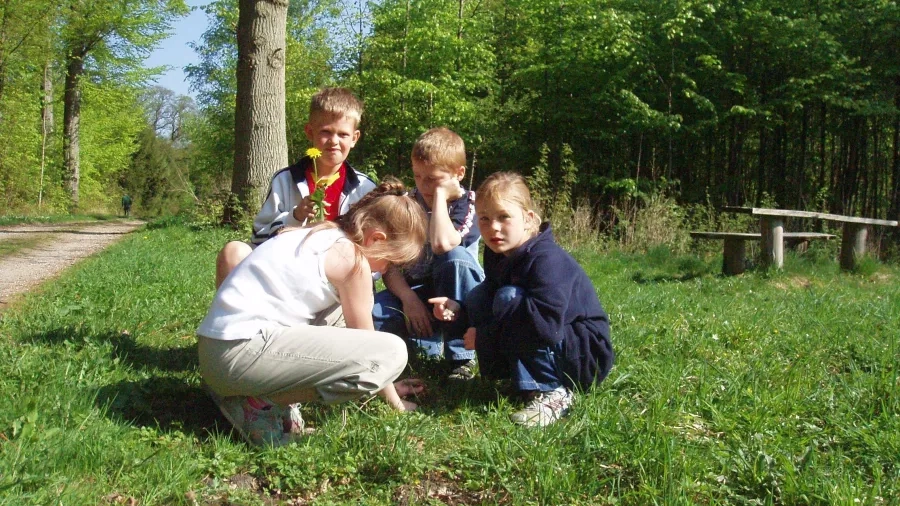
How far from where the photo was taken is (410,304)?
3.62 metres

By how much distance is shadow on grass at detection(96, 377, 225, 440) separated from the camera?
2904 millimetres

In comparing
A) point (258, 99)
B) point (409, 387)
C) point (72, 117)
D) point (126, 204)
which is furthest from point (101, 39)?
point (409, 387)

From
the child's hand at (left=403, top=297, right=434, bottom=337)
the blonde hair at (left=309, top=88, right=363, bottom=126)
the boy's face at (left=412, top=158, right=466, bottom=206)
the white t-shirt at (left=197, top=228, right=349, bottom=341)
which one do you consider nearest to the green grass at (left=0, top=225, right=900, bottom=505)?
the child's hand at (left=403, top=297, right=434, bottom=337)

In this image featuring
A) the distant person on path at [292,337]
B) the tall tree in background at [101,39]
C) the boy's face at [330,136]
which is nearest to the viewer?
the distant person on path at [292,337]

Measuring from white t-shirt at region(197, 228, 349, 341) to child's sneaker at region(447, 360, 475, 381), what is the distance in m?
1.04

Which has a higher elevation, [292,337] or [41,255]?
[292,337]

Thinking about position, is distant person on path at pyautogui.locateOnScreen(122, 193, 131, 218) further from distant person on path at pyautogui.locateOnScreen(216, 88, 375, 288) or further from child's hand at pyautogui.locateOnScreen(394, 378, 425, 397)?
child's hand at pyautogui.locateOnScreen(394, 378, 425, 397)

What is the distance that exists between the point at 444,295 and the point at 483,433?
98 cm

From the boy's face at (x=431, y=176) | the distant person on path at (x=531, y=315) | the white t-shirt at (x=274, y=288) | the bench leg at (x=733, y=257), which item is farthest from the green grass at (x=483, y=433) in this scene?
the bench leg at (x=733, y=257)

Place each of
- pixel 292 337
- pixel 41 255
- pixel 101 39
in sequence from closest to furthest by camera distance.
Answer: pixel 292 337
pixel 41 255
pixel 101 39

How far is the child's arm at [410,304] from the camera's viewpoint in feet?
11.8

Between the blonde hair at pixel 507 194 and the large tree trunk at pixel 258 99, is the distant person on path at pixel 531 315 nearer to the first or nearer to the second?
the blonde hair at pixel 507 194

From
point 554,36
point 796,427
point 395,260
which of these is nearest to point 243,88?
point 395,260

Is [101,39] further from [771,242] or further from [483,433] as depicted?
[483,433]
